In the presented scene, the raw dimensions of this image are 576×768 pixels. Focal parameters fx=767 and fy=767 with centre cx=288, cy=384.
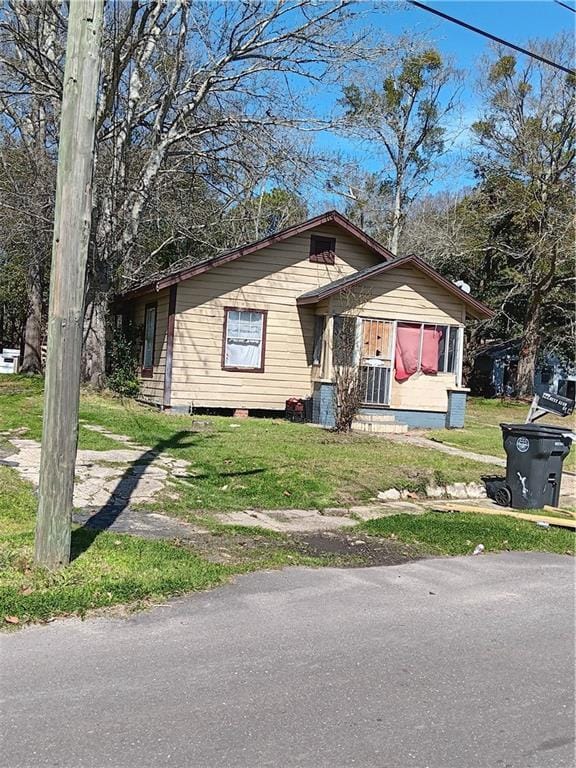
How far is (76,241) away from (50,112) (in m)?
17.8

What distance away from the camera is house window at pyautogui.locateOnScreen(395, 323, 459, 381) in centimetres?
1877

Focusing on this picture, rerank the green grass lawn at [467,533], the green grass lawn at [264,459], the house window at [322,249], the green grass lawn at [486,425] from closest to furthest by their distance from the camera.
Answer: the green grass lawn at [467,533] → the green grass lawn at [264,459] → the green grass lawn at [486,425] → the house window at [322,249]

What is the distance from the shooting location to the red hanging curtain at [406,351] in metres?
18.7

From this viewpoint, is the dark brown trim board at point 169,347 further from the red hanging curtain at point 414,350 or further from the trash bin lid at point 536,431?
the trash bin lid at point 536,431

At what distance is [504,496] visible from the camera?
1033 centimetres

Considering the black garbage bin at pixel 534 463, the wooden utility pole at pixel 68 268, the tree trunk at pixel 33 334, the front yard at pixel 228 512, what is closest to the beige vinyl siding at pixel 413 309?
the front yard at pixel 228 512

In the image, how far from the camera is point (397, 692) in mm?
4125

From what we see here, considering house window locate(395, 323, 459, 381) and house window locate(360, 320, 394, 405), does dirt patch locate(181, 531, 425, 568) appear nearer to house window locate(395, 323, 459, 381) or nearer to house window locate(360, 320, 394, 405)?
house window locate(360, 320, 394, 405)

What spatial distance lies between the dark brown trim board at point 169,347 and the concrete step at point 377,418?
183 inches

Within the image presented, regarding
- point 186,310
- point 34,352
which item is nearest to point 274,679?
point 186,310

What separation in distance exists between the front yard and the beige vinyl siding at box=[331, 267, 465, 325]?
3.79 meters

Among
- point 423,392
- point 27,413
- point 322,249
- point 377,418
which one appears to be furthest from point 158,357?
point 423,392

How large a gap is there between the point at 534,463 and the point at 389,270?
9378mm

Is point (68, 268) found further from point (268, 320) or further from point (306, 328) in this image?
point (306, 328)
